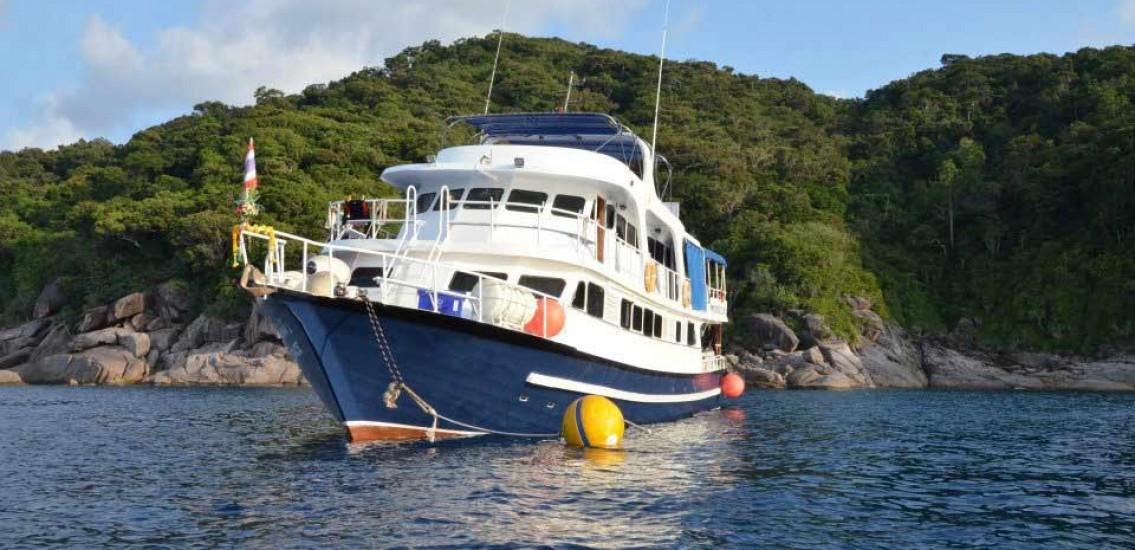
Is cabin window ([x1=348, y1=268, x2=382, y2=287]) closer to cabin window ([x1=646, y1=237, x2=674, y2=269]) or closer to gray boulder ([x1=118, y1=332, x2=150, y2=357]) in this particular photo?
cabin window ([x1=646, y1=237, x2=674, y2=269])

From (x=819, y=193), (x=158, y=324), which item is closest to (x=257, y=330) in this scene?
(x=158, y=324)

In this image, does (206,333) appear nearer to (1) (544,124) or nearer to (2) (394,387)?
Answer: (1) (544,124)

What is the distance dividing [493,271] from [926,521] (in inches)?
331

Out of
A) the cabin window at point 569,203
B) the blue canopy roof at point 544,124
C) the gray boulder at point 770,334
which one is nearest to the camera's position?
the cabin window at point 569,203

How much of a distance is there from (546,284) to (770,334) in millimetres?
29980

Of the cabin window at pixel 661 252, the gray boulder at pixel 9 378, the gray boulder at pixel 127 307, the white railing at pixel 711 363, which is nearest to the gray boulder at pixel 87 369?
the gray boulder at pixel 9 378

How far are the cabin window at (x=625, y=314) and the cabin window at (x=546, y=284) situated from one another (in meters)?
2.21

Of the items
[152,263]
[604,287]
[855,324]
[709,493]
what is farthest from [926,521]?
[152,263]

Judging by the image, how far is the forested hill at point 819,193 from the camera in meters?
48.4

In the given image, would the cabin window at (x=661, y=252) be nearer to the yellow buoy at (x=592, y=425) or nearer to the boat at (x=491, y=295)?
the boat at (x=491, y=295)

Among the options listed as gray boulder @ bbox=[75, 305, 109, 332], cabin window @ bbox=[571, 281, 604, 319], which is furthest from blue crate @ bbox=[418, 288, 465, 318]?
gray boulder @ bbox=[75, 305, 109, 332]

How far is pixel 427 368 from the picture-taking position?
14.6m

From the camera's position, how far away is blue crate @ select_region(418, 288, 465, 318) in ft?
48.5

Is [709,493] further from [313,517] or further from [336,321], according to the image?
[336,321]
